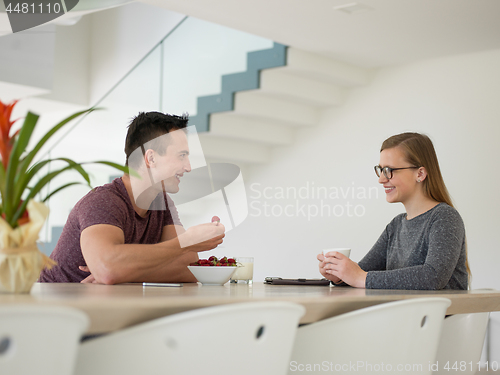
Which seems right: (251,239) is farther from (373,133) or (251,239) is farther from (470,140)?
(470,140)

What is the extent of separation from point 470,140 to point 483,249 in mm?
777

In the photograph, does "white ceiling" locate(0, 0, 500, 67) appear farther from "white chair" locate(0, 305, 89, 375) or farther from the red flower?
"white chair" locate(0, 305, 89, 375)

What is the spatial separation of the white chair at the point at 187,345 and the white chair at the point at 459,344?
0.90 metres

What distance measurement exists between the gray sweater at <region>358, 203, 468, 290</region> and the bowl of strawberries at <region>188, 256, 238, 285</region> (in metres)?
0.42

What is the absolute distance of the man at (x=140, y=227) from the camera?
5.38 feet

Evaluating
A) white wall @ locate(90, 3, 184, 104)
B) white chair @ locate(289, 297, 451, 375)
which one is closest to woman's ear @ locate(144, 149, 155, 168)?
white chair @ locate(289, 297, 451, 375)

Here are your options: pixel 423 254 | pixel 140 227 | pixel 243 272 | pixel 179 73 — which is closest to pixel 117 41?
pixel 179 73

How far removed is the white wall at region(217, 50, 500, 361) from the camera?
13.0ft

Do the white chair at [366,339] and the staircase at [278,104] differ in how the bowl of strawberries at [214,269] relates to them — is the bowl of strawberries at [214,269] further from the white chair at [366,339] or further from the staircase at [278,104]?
the staircase at [278,104]

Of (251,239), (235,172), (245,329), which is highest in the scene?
(235,172)

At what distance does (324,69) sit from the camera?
14.1ft

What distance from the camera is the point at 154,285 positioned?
1521 mm

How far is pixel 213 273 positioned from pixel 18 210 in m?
0.73

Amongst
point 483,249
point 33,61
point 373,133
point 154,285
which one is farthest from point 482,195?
point 33,61
